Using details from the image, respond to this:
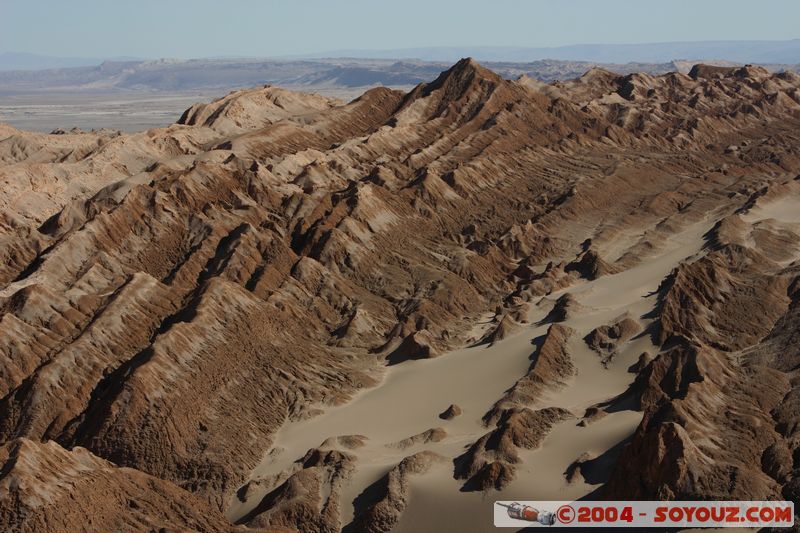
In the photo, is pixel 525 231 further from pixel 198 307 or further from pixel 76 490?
pixel 76 490

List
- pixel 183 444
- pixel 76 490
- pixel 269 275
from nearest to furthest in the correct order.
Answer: pixel 76 490 < pixel 183 444 < pixel 269 275

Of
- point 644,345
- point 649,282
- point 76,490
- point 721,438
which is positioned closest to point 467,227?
point 649,282

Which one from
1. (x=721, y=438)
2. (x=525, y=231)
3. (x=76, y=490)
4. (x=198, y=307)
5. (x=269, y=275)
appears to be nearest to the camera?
(x=76, y=490)
